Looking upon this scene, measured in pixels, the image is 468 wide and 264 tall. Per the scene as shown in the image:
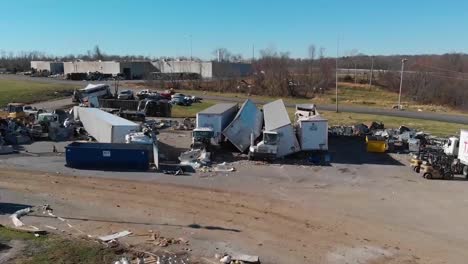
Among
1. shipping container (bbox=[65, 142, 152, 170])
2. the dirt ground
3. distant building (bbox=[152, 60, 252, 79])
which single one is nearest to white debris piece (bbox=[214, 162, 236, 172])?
the dirt ground

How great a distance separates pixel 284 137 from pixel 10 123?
21.7 meters

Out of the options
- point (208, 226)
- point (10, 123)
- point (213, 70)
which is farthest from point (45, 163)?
A: point (213, 70)

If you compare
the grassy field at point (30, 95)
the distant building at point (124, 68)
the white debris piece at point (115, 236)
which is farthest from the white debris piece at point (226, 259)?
the distant building at point (124, 68)

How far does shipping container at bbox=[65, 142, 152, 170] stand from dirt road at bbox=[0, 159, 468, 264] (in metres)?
2.38

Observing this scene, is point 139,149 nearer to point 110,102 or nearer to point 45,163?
point 45,163

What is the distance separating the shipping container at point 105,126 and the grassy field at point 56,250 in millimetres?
15468

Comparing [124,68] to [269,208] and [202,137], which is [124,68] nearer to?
[202,137]

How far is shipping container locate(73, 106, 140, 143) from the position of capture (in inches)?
1246

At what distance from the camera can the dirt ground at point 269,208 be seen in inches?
648

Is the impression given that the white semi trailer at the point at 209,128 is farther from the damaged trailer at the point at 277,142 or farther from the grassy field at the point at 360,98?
the grassy field at the point at 360,98

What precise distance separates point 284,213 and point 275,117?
1632 cm

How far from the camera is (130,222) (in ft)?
60.5

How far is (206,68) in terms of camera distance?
393 ft

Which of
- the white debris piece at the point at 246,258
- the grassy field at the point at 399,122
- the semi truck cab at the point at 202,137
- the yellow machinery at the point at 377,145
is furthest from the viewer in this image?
the grassy field at the point at 399,122
